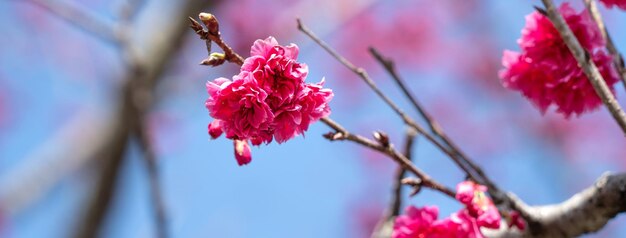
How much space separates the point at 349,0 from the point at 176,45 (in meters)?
1.37

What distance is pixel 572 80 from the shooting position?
65.4 inches

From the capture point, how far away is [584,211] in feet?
5.47

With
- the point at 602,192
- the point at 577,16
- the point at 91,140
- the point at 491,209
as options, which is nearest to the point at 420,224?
the point at 491,209

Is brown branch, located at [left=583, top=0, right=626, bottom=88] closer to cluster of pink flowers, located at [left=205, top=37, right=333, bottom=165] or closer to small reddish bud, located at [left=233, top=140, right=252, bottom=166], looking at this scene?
cluster of pink flowers, located at [left=205, top=37, right=333, bottom=165]

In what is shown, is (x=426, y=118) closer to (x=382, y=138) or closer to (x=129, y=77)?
(x=382, y=138)

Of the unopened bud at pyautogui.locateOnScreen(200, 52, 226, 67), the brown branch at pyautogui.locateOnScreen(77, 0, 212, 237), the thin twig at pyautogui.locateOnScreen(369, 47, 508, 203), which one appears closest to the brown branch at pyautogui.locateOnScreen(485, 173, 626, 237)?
the thin twig at pyautogui.locateOnScreen(369, 47, 508, 203)

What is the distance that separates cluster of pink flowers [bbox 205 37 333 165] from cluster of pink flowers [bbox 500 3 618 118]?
0.66 meters

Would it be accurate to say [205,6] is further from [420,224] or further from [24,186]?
[420,224]

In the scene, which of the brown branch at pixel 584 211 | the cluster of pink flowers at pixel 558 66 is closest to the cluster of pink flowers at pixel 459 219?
the brown branch at pixel 584 211

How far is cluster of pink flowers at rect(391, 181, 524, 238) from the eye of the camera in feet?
5.27

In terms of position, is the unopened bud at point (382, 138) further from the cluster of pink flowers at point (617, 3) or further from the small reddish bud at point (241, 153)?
the cluster of pink flowers at point (617, 3)

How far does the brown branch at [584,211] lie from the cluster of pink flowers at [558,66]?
0.19 m

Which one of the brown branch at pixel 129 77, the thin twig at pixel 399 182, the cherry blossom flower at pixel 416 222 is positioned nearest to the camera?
the cherry blossom flower at pixel 416 222

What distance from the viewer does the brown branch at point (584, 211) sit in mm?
1611
